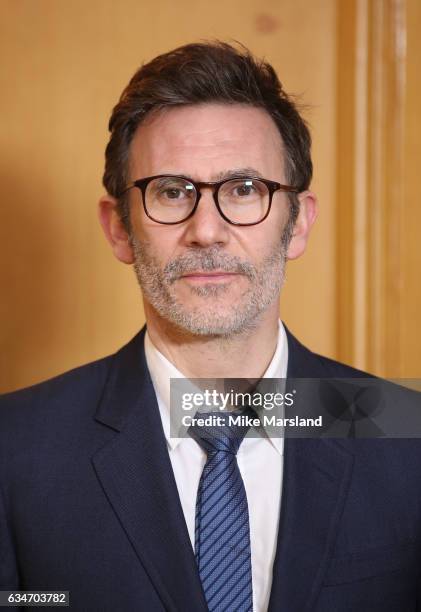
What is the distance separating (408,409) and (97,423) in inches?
25.2

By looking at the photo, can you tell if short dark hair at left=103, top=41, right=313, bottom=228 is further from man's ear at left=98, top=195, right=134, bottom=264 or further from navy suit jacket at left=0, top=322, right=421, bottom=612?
navy suit jacket at left=0, top=322, right=421, bottom=612

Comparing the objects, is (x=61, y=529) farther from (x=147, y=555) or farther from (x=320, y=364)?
(x=320, y=364)

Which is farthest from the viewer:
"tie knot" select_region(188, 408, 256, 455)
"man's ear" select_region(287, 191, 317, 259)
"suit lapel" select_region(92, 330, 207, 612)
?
"man's ear" select_region(287, 191, 317, 259)

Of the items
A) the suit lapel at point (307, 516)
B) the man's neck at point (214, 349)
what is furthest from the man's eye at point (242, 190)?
the suit lapel at point (307, 516)

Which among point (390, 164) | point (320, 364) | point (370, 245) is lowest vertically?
point (320, 364)

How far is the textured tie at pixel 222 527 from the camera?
4.25ft

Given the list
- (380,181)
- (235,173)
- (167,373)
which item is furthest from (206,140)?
(380,181)

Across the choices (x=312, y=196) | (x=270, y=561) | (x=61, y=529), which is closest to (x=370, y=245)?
(x=312, y=196)

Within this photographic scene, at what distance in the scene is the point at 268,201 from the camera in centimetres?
146

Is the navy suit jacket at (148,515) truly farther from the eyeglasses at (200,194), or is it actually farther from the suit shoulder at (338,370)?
the eyeglasses at (200,194)

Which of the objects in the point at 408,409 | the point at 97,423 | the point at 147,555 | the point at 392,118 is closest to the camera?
the point at 147,555

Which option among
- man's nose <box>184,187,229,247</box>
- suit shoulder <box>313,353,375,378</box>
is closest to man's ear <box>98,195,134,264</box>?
man's nose <box>184,187,229,247</box>

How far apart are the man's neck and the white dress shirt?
0.09 feet

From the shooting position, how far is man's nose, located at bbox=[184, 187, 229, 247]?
1.37 m
